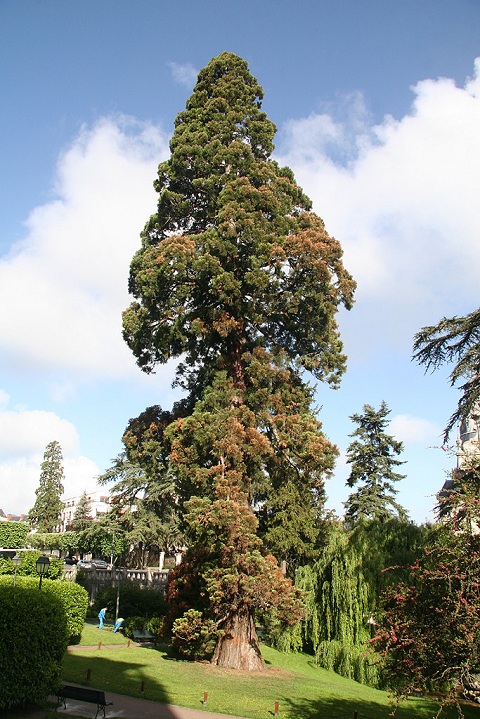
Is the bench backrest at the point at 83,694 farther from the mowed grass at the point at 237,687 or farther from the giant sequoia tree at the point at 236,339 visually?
the giant sequoia tree at the point at 236,339

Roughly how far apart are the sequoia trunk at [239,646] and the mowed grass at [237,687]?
41 cm

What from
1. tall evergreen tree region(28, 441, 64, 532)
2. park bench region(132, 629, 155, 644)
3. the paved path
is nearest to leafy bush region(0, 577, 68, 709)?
the paved path

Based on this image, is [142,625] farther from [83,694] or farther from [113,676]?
[83,694]

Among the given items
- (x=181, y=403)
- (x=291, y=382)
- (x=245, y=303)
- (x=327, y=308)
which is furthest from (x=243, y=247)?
(x=181, y=403)

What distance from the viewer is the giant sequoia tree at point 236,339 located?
704 inches

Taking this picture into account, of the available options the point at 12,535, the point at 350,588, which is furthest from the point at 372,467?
the point at 12,535

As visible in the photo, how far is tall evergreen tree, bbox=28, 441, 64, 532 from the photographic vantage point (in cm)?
6391

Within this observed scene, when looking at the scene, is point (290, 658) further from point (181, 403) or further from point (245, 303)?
point (245, 303)

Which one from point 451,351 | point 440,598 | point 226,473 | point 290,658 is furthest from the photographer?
point 290,658

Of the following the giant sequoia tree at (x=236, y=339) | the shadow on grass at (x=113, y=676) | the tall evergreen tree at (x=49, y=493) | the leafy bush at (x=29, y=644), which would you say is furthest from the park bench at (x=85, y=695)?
the tall evergreen tree at (x=49, y=493)

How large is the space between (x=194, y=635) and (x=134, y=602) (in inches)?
400

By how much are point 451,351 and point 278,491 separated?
27.6 ft

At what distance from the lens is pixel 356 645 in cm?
1928

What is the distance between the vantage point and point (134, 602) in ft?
87.0
